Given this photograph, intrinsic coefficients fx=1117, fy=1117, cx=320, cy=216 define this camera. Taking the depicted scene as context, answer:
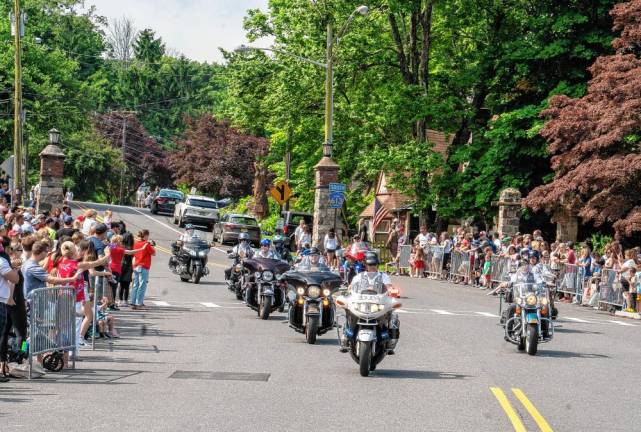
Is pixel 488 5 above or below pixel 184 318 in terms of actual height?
above

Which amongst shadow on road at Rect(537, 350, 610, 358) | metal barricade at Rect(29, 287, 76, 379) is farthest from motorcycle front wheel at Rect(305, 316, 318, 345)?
metal barricade at Rect(29, 287, 76, 379)

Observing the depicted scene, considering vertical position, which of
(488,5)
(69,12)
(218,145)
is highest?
(69,12)

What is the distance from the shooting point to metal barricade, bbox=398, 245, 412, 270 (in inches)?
1661

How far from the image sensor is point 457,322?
23.5 meters

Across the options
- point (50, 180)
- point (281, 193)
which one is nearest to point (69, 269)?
point (281, 193)

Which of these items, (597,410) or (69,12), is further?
Result: (69,12)

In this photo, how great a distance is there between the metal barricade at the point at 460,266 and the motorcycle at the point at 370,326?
2271 centimetres

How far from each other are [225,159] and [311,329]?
6136 cm

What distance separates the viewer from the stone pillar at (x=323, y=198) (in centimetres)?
4403

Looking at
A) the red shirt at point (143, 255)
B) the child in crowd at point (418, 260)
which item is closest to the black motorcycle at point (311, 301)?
the red shirt at point (143, 255)

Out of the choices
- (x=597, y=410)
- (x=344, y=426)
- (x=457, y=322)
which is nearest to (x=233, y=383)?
(x=344, y=426)

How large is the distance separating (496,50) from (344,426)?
36975 mm

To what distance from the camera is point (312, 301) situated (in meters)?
18.5

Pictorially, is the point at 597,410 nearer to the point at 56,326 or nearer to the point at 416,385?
the point at 416,385
